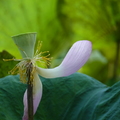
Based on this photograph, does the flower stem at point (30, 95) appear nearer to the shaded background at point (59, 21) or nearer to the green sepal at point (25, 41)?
the green sepal at point (25, 41)

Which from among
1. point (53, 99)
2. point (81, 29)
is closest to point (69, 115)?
point (53, 99)

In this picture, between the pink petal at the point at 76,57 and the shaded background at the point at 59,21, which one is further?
the shaded background at the point at 59,21

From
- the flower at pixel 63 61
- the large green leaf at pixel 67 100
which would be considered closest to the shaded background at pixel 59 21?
the large green leaf at pixel 67 100

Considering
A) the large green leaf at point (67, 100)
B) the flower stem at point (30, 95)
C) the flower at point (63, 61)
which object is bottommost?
the large green leaf at point (67, 100)

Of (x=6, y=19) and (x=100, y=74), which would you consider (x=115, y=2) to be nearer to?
(x=6, y=19)

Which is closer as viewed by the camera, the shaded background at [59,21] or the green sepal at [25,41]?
the green sepal at [25,41]

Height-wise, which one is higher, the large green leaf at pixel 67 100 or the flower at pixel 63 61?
the flower at pixel 63 61

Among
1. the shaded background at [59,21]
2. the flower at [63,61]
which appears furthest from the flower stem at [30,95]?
the shaded background at [59,21]

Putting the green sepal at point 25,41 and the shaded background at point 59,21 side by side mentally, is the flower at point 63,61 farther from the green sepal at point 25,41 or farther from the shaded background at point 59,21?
the shaded background at point 59,21
